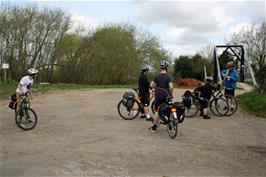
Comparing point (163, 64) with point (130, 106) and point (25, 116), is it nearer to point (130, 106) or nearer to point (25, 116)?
point (130, 106)

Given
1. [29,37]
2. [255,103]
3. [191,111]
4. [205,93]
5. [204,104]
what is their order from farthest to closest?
[29,37] → [255,103] → [191,111] → [205,93] → [204,104]

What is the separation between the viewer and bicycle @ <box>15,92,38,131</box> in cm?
1167

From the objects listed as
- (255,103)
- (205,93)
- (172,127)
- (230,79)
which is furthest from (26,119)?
(255,103)

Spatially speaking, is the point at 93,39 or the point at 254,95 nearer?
the point at 254,95

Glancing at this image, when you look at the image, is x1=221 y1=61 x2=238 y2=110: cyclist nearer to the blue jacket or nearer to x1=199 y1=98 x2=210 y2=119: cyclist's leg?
the blue jacket

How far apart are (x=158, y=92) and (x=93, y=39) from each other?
30.1m

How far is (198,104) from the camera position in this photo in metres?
13.8

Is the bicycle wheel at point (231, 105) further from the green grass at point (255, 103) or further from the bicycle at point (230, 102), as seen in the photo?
the green grass at point (255, 103)

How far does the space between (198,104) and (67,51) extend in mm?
27359

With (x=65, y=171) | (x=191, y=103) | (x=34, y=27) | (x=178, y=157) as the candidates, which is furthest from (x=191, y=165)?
(x=34, y=27)

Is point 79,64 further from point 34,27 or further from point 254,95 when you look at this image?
point 254,95

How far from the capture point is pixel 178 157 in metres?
8.49

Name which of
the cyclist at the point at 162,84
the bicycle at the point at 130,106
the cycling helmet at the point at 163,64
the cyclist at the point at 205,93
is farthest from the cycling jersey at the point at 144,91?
the cycling helmet at the point at 163,64

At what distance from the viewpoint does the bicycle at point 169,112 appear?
10375 millimetres
